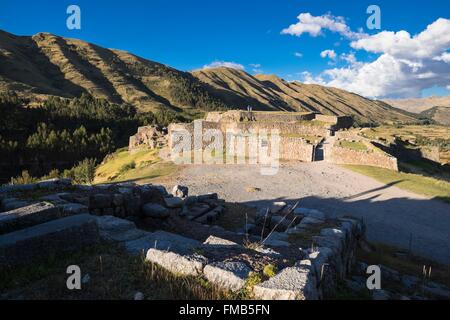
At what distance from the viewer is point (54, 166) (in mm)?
56094

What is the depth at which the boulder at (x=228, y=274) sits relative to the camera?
4.77 meters

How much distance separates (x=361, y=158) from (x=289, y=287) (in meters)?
26.9

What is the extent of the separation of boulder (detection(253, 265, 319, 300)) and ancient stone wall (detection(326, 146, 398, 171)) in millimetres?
25797

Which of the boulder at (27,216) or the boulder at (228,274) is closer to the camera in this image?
the boulder at (228,274)

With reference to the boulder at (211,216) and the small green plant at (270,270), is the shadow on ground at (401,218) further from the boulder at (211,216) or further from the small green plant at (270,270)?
the small green plant at (270,270)

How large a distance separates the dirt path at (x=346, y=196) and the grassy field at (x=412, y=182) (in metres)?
0.81

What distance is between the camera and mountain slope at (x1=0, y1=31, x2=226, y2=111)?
379 ft

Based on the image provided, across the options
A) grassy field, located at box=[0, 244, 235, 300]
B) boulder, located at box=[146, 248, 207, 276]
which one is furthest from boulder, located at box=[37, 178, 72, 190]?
boulder, located at box=[146, 248, 207, 276]

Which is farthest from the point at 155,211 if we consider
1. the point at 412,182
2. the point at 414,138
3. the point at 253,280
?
the point at 414,138

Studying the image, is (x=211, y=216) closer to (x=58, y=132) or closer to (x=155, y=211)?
(x=155, y=211)

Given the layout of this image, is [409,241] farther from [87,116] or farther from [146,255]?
[87,116]

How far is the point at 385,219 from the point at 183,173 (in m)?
14.1

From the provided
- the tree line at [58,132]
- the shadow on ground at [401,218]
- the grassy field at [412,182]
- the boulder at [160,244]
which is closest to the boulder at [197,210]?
the shadow on ground at [401,218]
